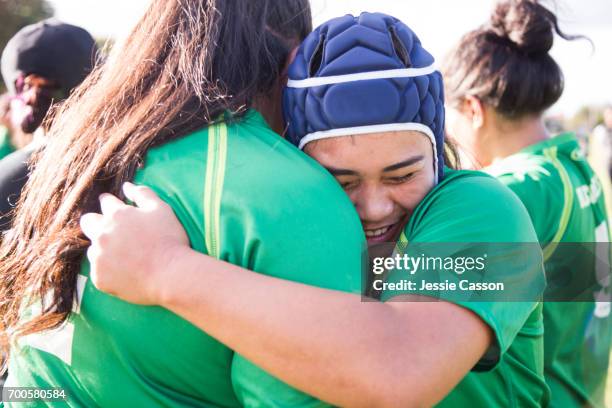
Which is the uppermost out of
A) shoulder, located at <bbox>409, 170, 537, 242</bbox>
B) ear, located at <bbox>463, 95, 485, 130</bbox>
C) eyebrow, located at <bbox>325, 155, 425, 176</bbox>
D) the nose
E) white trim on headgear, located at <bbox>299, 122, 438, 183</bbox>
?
white trim on headgear, located at <bbox>299, 122, 438, 183</bbox>

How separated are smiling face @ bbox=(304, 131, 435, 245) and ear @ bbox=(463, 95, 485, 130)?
2312mm

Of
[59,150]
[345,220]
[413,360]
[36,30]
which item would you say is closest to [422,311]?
[413,360]

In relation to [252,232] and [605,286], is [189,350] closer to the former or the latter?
[252,232]

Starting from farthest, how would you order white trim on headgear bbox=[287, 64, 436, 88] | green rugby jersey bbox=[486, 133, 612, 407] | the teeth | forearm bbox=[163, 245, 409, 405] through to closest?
green rugby jersey bbox=[486, 133, 612, 407], the teeth, white trim on headgear bbox=[287, 64, 436, 88], forearm bbox=[163, 245, 409, 405]

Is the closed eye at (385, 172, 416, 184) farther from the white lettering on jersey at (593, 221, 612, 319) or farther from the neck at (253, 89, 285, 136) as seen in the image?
the white lettering on jersey at (593, 221, 612, 319)

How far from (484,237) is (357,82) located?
0.49m

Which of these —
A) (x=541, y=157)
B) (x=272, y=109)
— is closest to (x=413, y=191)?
(x=272, y=109)

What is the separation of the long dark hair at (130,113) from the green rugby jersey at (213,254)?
5 cm

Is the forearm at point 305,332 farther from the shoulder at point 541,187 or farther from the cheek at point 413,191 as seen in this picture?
the shoulder at point 541,187

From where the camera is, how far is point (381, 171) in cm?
189

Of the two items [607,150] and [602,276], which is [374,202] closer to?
[602,276]

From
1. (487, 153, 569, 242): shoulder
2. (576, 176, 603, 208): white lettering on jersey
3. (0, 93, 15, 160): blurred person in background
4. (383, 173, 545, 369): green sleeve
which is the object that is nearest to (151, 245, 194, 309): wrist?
(383, 173, 545, 369): green sleeve

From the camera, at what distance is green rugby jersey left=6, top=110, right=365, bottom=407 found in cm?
141

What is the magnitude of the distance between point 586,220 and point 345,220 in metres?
2.69
